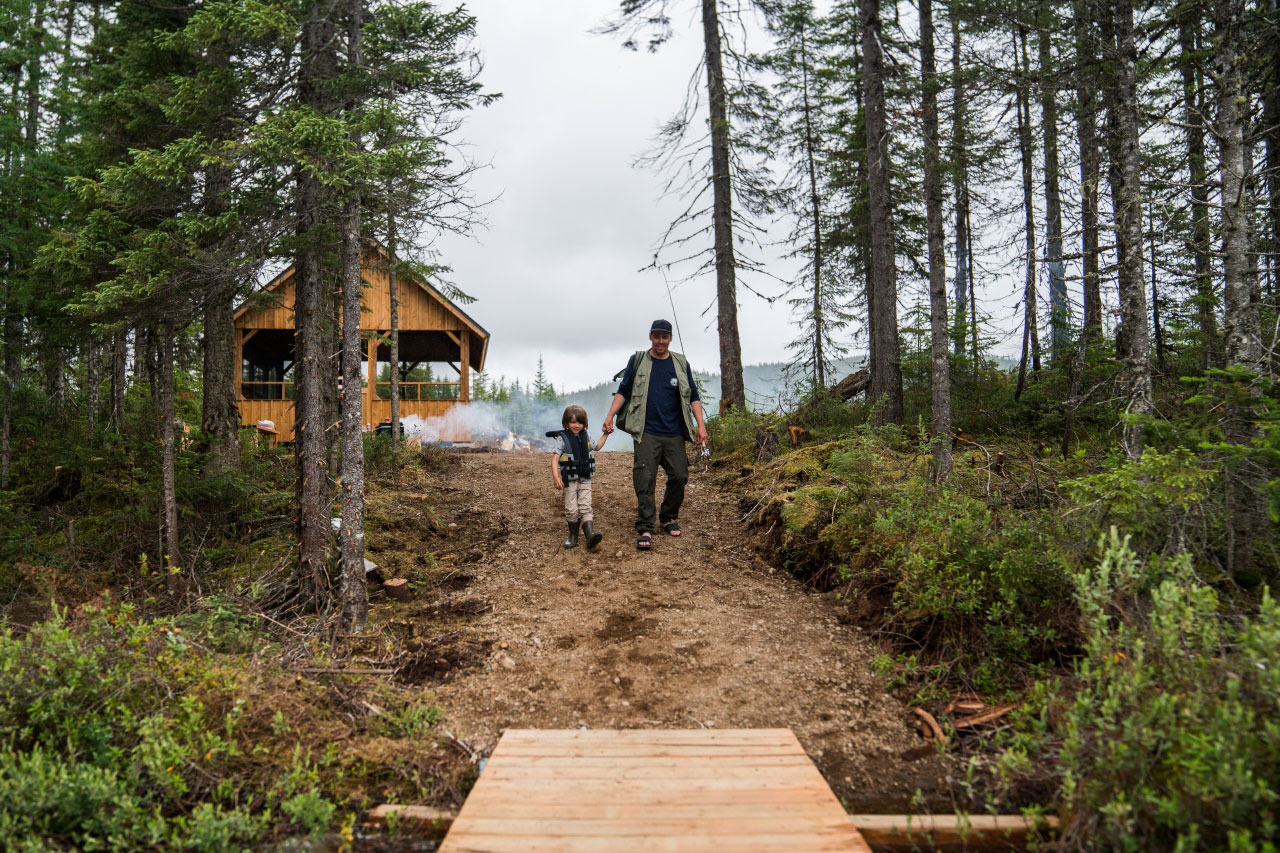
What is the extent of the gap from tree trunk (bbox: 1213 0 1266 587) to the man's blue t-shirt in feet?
15.6

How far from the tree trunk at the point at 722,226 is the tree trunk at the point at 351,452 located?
352 inches

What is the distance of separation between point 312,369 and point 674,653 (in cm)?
470

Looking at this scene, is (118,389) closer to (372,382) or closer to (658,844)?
(372,382)

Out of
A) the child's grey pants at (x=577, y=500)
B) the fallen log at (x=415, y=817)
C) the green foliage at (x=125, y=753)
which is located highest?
the child's grey pants at (x=577, y=500)

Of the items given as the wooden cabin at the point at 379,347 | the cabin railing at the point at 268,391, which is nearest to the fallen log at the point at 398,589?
the wooden cabin at the point at 379,347

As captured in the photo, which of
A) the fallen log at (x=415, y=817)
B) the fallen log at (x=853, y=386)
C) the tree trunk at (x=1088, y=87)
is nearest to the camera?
the fallen log at (x=415, y=817)

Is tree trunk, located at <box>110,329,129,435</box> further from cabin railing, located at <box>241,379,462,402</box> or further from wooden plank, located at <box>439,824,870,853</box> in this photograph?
wooden plank, located at <box>439,824,870,853</box>

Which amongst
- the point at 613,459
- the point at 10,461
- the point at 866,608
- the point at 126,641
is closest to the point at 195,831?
the point at 126,641

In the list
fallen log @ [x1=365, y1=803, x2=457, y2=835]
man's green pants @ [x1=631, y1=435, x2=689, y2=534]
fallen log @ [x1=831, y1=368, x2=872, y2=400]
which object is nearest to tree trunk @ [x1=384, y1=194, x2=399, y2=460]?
man's green pants @ [x1=631, y1=435, x2=689, y2=534]

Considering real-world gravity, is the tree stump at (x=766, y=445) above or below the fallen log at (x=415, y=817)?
above

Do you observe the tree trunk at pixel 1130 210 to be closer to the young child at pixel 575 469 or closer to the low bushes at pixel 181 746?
the young child at pixel 575 469

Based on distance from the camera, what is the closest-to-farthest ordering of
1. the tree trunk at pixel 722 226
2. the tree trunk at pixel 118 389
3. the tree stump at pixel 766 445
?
the tree stump at pixel 766 445 → the tree trunk at pixel 118 389 → the tree trunk at pixel 722 226

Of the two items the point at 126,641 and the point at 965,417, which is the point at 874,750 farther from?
the point at 965,417

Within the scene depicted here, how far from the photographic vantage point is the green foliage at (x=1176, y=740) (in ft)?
7.86
